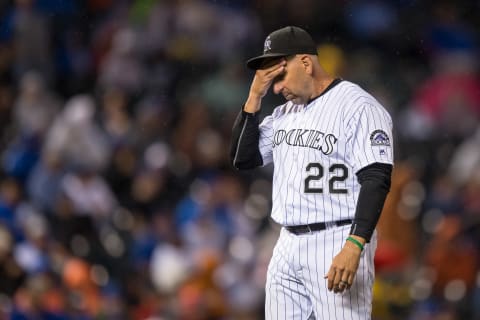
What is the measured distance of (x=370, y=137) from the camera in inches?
162

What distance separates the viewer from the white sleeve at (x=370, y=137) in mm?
4094

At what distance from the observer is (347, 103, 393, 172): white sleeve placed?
4.09 metres

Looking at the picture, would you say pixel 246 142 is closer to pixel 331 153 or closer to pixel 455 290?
pixel 331 153

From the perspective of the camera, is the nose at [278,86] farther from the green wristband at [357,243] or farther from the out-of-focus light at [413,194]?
the out-of-focus light at [413,194]

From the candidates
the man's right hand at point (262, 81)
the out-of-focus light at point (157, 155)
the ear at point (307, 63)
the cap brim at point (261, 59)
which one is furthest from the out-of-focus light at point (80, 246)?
the ear at point (307, 63)

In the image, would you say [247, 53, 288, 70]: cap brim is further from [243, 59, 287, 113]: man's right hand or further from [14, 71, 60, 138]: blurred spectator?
[14, 71, 60, 138]: blurred spectator

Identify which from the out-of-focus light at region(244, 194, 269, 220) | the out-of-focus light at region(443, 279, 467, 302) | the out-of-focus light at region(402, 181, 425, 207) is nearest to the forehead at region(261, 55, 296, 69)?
the out-of-focus light at region(443, 279, 467, 302)

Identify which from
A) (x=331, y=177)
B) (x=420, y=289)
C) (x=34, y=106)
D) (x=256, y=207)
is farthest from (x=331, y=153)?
(x=34, y=106)

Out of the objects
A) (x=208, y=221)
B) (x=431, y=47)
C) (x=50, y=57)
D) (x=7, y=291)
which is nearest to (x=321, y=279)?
(x=208, y=221)

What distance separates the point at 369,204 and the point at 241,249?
395 cm

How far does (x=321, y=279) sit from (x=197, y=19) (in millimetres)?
5646

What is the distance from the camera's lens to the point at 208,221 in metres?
8.02

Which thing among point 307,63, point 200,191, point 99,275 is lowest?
point 99,275

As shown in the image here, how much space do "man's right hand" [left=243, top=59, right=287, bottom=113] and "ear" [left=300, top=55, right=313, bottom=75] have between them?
3.0 inches
